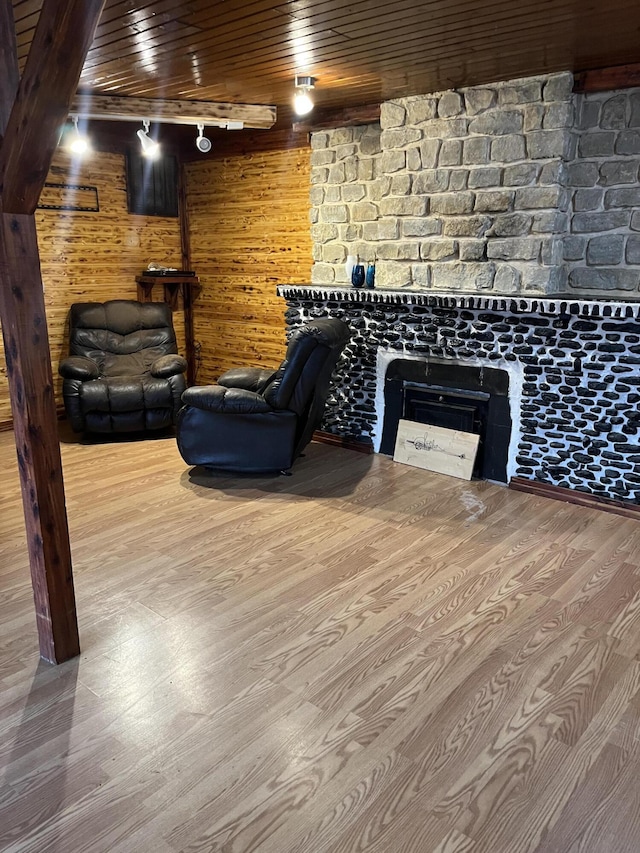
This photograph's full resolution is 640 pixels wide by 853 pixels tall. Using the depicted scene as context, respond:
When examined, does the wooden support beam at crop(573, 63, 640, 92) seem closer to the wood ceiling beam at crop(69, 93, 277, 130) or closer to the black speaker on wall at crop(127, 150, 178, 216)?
the wood ceiling beam at crop(69, 93, 277, 130)

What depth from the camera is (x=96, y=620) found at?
8.59 ft

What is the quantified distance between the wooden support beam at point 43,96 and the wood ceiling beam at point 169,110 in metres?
2.67

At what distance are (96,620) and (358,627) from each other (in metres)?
1.11

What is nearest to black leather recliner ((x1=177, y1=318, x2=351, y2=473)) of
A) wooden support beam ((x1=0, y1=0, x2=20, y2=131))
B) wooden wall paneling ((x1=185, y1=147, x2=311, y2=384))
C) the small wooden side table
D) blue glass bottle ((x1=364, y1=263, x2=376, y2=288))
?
blue glass bottle ((x1=364, y1=263, x2=376, y2=288))

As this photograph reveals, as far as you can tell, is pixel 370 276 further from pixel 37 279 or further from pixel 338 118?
pixel 37 279

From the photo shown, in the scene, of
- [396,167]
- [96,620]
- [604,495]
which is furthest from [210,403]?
[604,495]

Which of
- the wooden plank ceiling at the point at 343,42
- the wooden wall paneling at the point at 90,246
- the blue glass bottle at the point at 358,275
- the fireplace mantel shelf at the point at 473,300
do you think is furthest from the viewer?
the wooden wall paneling at the point at 90,246

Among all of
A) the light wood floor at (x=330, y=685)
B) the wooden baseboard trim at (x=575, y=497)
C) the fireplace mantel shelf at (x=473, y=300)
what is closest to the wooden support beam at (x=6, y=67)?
the light wood floor at (x=330, y=685)

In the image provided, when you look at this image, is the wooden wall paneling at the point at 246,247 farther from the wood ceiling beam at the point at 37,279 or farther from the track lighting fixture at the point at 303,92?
the wood ceiling beam at the point at 37,279

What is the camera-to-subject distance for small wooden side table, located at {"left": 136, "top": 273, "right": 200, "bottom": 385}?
6154 millimetres

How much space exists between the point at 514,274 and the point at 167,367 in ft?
9.45

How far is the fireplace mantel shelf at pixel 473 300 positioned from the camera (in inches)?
135

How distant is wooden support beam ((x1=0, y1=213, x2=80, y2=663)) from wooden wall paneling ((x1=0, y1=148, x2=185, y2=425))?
3574 millimetres

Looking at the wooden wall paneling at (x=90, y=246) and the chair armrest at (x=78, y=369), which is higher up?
the wooden wall paneling at (x=90, y=246)
